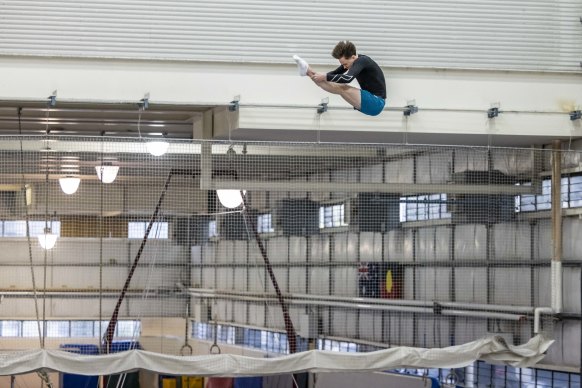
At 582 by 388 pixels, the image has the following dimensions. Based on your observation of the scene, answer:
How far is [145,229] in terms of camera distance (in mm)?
11062

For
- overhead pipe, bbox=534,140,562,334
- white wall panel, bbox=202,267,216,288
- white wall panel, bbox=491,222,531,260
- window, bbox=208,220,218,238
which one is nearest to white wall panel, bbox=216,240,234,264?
white wall panel, bbox=202,267,216,288

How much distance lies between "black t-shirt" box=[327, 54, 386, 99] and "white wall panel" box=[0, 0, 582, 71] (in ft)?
7.79

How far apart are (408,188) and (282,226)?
1.73 m

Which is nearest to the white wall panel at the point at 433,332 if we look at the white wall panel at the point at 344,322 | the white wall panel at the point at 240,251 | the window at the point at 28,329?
the white wall panel at the point at 344,322

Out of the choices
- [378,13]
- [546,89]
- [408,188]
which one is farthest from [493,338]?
[378,13]

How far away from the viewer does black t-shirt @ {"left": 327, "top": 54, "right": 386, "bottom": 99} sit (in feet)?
24.3

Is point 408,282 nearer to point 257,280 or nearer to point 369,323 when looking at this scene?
point 369,323

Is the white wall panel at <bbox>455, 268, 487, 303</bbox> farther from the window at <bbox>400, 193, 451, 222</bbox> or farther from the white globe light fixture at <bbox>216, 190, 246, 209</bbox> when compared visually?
the white globe light fixture at <bbox>216, 190, 246, 209</bbox>

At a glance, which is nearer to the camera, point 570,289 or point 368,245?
point 570,289

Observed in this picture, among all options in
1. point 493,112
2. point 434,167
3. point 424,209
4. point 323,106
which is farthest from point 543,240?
point 323,106

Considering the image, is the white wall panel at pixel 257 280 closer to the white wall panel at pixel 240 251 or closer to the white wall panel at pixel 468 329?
the white wall panel at pixel 240 251

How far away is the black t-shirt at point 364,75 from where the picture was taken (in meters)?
7.40

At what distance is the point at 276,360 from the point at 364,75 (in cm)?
310

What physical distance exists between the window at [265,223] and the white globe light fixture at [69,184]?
2257mm
